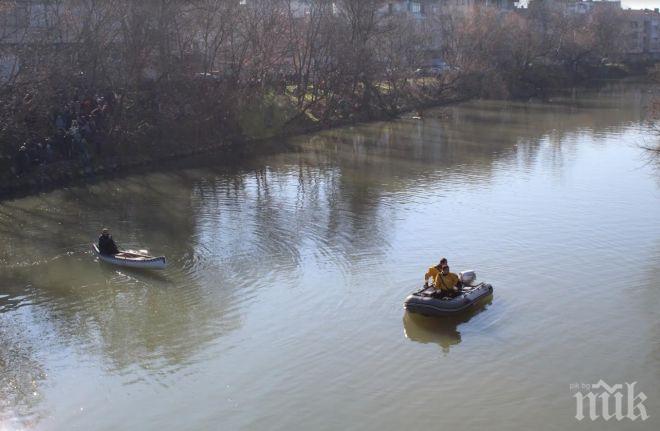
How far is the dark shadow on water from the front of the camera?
15.9 metres

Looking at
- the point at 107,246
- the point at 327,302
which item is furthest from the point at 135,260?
the point at 327,302

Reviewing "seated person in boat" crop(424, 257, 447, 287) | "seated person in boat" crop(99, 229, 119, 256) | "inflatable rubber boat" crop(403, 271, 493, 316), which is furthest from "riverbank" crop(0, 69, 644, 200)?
"inflatable rubber boat" crop(403, 271, 493, 316)

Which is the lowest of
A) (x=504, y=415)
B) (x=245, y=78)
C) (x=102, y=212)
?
(x=504, y=415)

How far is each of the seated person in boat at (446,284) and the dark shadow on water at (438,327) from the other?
1.78 feet

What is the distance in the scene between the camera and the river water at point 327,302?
1325cm

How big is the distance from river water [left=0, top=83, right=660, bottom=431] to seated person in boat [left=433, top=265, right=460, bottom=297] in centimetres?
67

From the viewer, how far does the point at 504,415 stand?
504 inches

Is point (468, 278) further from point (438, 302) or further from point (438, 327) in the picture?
point (438, 327)

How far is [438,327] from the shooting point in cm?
1642

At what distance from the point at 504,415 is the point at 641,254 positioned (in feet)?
33.0

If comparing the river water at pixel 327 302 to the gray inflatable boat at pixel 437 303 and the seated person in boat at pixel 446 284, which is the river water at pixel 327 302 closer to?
the gray inflatable boat at pixel 437 303

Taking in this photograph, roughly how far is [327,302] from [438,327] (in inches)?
111

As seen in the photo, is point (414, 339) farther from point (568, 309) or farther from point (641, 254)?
point (641, 254)

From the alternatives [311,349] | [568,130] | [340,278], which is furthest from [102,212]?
[568,130]
